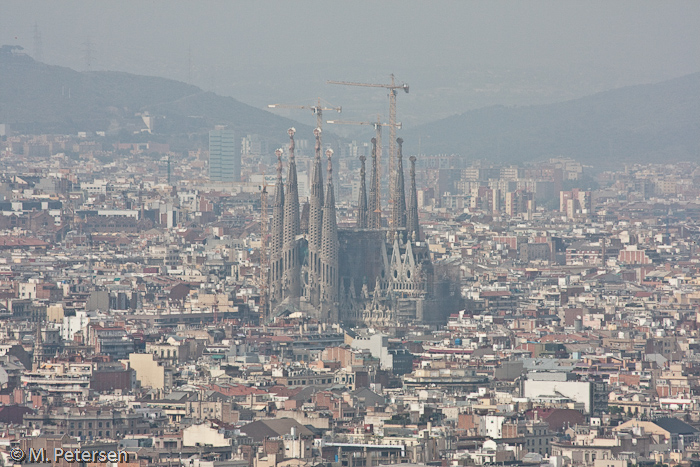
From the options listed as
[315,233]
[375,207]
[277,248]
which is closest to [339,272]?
[315,233]

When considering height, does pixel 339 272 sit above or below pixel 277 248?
below

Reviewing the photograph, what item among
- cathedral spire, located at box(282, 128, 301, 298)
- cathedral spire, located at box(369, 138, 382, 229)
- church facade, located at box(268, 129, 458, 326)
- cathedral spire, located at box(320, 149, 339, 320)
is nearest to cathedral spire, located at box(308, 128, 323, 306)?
church facade, located at box(268, 129, 458, 326)

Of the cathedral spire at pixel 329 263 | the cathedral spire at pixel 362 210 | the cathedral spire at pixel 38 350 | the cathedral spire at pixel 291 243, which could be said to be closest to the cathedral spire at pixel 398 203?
the cathedral spire at pixel 362 210

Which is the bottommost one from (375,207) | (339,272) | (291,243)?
(339,272)

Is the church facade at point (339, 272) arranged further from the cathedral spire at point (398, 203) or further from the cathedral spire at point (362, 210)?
the cathedral spire at point (362, 210)

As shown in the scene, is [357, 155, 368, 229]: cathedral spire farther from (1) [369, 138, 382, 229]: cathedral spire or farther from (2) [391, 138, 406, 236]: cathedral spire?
(2) [391, 138, 406, 236]: cathedral spire

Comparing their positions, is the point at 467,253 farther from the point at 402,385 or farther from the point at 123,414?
the point at 123,414

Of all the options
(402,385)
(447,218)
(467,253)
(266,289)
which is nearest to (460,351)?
(402,385)

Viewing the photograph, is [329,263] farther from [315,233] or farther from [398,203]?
[398,203]

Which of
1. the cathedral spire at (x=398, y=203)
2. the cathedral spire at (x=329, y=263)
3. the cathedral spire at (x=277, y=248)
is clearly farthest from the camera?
the cathedral spire at (x=398, y=203)
